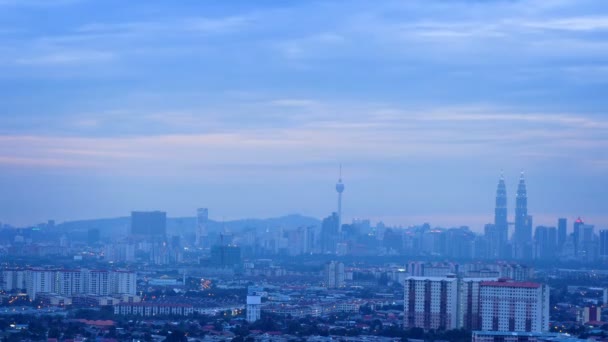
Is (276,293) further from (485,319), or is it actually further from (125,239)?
(125,239)

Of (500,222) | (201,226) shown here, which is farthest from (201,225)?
(500,222)

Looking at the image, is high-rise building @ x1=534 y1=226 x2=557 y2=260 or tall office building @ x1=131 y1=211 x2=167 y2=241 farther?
tall office building @ x1=131 y1=211 x2=167 y2=241

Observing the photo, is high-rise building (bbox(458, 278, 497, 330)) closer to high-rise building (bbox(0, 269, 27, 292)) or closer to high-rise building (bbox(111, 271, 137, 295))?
high-rise building (bbox(111, 271, 137, 295))

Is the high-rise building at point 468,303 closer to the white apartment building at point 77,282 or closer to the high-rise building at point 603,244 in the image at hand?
the white apartment building at point 77,282

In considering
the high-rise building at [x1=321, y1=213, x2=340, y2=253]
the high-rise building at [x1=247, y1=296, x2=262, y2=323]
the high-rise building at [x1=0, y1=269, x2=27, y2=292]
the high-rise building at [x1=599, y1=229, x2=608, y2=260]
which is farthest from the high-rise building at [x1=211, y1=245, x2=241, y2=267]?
the high-rise building at [x1=247, y1=296, x2=262, y2=323]

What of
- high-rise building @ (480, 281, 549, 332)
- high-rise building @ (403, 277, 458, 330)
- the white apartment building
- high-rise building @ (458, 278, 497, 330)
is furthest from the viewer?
the white apartment building

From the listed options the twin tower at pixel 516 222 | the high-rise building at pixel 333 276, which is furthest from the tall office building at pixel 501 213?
the high-rise building at pixel 333 276

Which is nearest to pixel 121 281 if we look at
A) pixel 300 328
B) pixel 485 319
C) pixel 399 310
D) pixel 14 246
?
pixel 399 310
